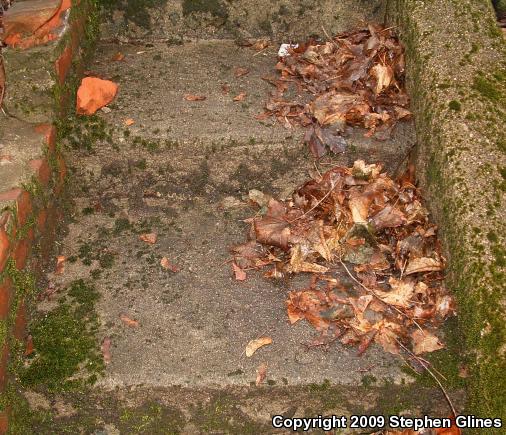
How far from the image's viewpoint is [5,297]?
2098 mm

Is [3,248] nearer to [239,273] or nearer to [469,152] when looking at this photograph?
[239,273]

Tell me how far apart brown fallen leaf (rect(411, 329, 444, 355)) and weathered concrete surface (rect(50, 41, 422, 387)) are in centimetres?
10

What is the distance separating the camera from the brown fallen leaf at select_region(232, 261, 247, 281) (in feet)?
7.95

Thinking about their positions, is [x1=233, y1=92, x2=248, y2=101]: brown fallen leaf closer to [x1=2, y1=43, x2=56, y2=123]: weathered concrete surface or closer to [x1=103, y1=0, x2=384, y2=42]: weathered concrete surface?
[x1=103, y1=0, x2=384, y2=42]: weathered concrete surface

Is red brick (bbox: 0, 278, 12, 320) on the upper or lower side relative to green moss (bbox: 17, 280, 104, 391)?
upper

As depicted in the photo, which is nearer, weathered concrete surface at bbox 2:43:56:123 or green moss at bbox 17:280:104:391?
green moss at bbox 17:280:104:391

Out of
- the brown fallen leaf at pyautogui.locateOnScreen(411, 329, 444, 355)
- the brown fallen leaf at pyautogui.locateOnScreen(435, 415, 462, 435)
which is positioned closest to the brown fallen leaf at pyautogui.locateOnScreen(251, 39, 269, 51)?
the brown fallen leaf at pyautogui.locateOnScreen(411, 329, 444, 355)

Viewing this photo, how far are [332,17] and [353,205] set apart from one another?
1303 mm

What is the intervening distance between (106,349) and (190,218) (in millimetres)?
788

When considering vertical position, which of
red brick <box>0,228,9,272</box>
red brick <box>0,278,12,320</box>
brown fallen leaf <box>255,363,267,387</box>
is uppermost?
red brick <box>0,228,9,272</box>

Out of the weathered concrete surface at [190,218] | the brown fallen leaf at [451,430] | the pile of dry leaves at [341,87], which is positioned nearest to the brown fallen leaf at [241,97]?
the weathered concrete surface at [190,218]


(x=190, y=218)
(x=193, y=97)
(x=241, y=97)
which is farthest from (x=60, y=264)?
(x=241, y=97)

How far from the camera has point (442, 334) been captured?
2.20m

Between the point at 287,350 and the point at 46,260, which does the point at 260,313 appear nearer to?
the point at 287,350
